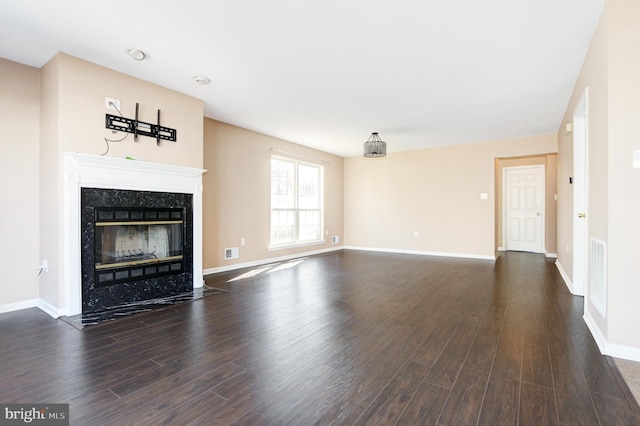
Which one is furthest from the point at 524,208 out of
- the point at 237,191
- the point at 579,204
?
the point at 237,191

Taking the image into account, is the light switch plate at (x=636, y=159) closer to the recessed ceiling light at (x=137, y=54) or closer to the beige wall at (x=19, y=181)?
the recessed ceiling light at (x=137, y=54)

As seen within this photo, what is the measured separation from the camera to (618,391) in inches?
65.4

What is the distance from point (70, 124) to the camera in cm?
286

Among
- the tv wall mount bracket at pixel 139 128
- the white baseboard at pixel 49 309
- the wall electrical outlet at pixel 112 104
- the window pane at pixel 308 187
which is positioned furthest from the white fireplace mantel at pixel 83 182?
the window pane at pixel 308 187

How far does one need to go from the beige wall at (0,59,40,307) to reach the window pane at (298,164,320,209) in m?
4.39

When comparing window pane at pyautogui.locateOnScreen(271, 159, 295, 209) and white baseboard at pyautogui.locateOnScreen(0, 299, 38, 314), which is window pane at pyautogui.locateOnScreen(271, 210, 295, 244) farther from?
white baseboard at pyautogui.locateOnScreen(0, 299, 38, 314)

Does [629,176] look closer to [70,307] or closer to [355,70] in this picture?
[355,70]

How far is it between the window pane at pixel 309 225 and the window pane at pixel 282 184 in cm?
52

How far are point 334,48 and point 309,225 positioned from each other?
15.5 feet

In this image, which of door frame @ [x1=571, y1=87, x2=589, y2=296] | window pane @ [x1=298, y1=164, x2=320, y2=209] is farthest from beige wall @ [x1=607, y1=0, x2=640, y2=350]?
window pane @ [x1=298, y1=164, x2=320, y2=209]

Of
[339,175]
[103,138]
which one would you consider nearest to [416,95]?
[103,138]

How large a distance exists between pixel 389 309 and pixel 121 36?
3.50 meters

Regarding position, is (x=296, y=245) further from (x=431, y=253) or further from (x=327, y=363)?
(x=327, y=363)

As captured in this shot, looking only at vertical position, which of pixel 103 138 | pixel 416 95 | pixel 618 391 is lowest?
pixel 618 391
